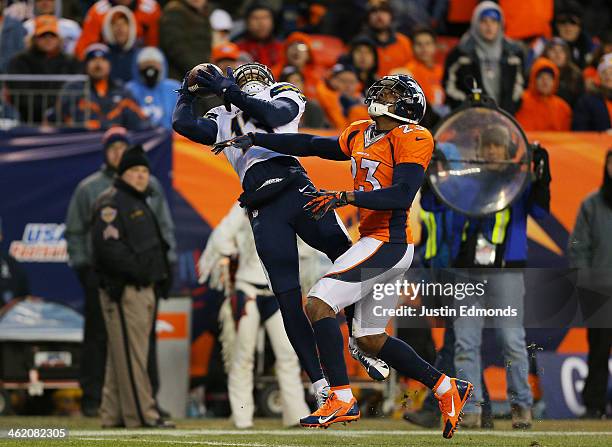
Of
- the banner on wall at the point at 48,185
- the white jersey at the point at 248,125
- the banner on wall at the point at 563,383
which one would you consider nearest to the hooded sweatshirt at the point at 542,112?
the banner on wall at the point at 563,383

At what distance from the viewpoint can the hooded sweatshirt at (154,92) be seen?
578 inches

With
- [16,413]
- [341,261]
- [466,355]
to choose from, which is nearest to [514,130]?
[466,355]

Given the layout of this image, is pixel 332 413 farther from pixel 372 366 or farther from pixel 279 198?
pixel 279 198

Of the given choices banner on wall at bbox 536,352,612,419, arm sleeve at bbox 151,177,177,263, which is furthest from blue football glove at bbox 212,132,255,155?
banner on wall at bbox 536,352,612,419

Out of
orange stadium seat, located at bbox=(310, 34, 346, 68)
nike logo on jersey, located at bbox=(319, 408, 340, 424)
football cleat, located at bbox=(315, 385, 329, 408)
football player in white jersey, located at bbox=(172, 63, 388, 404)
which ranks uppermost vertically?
orange stadium seat, located at bbox=(310, 34, 346, 68)

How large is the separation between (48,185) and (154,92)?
1462 mm

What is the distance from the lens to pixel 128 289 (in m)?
11.9

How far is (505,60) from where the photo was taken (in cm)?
1530

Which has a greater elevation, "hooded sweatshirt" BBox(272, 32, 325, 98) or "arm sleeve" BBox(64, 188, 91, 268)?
"hooded sweatshirt" BBox(272, 32, 325, 98)

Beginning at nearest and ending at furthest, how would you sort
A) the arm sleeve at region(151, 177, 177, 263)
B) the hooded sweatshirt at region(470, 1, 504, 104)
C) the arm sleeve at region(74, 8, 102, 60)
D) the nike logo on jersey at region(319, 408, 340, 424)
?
the nike logo on jersey at region(319, 408, 340, 424)
the arm sleeve at region(151, 177, 177, 263)
the hooded sweatshirt at region(470, 1, 504, 104)
the arm sleeve at region(74, 8, 102, 60)

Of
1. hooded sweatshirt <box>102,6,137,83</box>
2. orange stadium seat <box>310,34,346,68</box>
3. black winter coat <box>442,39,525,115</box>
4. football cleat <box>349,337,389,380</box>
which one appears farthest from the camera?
orange stadium seat <box>310,34,346,68</box>

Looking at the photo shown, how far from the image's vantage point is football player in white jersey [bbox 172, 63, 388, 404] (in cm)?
961

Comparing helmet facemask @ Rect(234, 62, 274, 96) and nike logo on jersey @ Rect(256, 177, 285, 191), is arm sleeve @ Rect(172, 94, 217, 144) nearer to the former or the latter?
helmet facemask @ Rect(234, 62, 274, 96)

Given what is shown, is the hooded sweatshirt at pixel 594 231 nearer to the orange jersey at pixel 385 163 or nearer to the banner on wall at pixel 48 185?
the banner on wall at pixel 48 185
